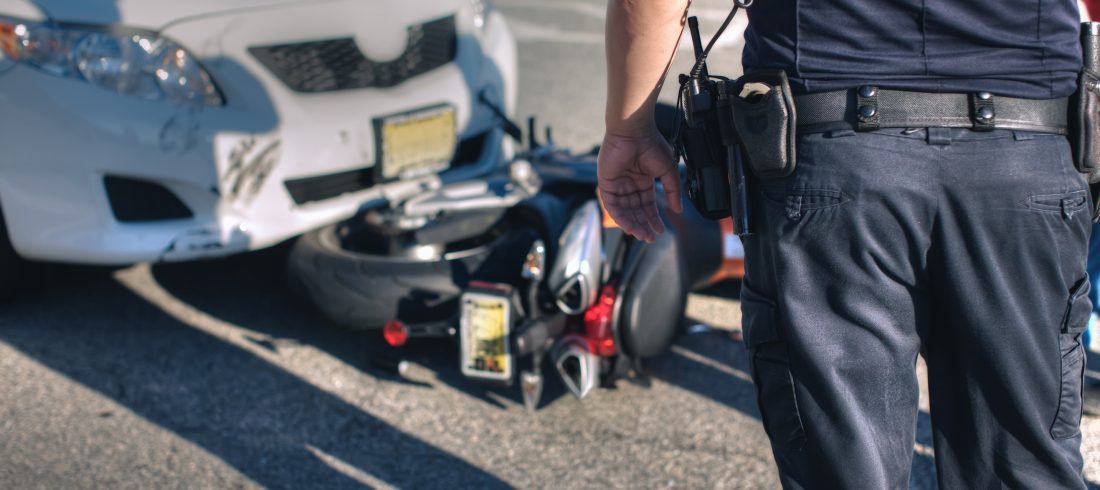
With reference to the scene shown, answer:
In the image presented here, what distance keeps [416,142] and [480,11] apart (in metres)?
0.66

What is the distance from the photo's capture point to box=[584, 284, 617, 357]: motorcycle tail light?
2850 mm

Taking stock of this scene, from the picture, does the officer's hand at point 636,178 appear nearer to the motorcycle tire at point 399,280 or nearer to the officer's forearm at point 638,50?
the officer's forearm at point 638,50

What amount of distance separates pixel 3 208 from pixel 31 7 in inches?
24.0

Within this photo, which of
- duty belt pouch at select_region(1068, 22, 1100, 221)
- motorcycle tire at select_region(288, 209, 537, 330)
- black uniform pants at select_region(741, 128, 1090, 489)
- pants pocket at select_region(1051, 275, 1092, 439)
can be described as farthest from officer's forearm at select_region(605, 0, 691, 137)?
motorcycle tire at select_region(288, 209, 537, 330)

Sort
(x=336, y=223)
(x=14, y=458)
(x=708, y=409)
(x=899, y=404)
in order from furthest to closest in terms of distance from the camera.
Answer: (x=336, y=223)
(x=708, y=409)
(x=14, y=458)
(x=899, y=404)

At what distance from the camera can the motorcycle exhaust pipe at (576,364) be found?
2.82 m

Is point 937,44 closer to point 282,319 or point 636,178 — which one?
point 636,178

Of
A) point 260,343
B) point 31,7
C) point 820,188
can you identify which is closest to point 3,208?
point 31,7

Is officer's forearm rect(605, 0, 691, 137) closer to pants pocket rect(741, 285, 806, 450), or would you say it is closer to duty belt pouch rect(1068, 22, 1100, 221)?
pants pocket rect(741, 285, 806, 450)

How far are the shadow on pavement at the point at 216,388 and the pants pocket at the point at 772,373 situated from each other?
1.09 m

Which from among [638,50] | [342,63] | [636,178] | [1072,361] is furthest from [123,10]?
[1072,361]

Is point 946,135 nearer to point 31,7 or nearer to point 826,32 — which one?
point 826,32

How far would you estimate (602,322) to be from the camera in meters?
2.85

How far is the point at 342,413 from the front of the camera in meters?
2.98
